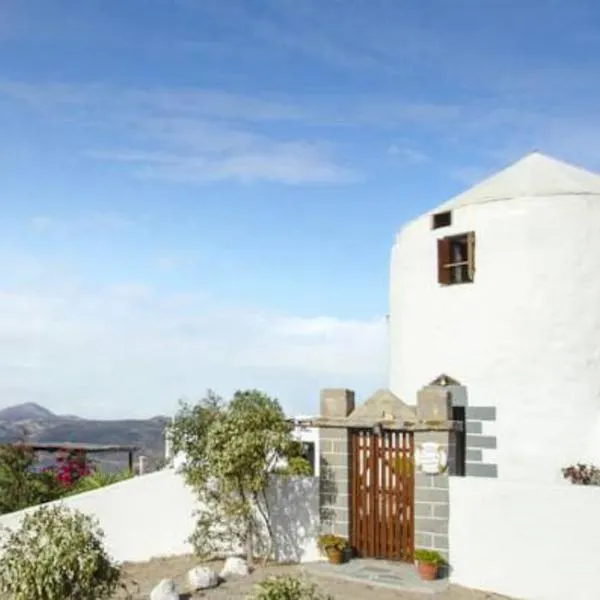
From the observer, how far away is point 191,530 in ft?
51.8

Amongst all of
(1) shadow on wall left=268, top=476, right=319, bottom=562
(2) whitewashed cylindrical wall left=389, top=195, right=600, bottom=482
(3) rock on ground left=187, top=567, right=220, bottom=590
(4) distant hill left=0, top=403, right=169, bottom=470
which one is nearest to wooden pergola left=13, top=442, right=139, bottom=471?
(4) distant hill left=0, top=403, right=169, bottom=470

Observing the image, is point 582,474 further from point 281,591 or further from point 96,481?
point 96,481

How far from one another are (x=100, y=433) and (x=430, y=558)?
22395mm

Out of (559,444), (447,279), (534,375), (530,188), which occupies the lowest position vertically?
(559,444)

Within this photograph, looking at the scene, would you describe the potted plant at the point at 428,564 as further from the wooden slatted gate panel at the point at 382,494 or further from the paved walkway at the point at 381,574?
the wooden slatted gate panel at the point at 382,494

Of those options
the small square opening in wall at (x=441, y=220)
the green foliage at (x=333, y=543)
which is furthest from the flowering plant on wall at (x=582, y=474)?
the small square opening in wall at (x=441, y=220)

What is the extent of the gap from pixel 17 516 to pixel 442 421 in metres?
8.07

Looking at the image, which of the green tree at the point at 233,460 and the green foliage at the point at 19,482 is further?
the green foliage at the point at 19,482

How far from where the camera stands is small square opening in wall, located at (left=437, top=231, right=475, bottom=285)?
18.4 metres

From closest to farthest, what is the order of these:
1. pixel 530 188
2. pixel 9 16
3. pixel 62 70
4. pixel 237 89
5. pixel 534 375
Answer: pixel 9 16 < pixel 62 70 < pixel 237 89 < pixel 534 375 < pixel 530 188

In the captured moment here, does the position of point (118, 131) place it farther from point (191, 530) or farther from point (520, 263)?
point (520, 263)

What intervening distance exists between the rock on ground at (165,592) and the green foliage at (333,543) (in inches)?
118

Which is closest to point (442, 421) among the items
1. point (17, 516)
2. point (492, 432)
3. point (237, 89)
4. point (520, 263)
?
point (492, 432)

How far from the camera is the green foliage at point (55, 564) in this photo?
9656 millimetres
